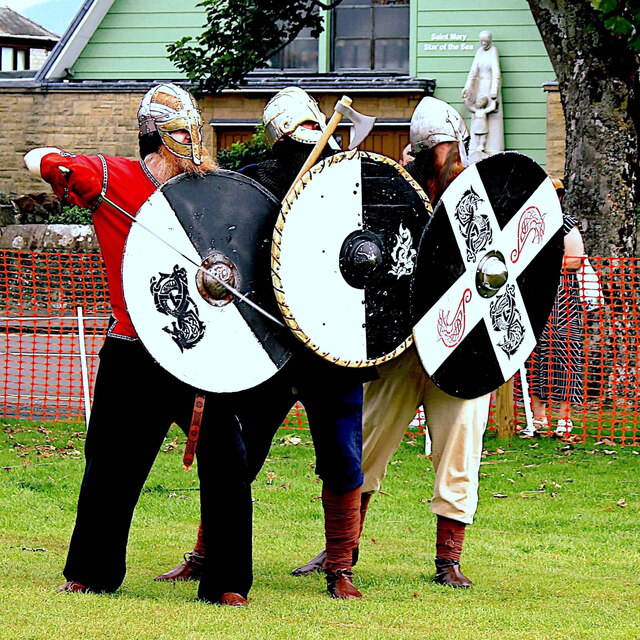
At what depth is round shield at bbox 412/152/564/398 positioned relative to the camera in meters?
4.68

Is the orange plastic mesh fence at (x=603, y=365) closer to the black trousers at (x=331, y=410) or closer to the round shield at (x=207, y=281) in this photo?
the black trousers at (x=331, y=410)

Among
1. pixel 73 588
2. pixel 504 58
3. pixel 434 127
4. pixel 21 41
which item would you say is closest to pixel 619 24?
pixel 434 127

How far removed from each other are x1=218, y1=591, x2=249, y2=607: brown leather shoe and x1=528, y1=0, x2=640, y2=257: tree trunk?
682 centimetres

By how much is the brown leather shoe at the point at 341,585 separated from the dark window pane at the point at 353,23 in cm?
1614

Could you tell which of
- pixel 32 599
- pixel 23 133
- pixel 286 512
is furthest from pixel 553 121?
pixel 32 599

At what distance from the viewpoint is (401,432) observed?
16.4 ft

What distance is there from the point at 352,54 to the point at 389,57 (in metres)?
0.61

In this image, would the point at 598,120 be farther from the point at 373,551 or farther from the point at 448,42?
the point at 448,42

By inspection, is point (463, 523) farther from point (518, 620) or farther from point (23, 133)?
point (23, 133)

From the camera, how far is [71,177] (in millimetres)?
4090

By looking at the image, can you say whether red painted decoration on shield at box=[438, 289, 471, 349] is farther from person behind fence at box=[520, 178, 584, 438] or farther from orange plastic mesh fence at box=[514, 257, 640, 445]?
orange plastic mesh fence at box=[514, 257, 640, 445]

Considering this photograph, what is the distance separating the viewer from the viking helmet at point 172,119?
4.26 m

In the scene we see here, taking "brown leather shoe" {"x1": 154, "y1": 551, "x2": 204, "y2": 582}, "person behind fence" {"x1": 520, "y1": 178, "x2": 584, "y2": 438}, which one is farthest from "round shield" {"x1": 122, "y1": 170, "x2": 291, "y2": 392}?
"person behind fence" {"x1": 520, "y1": 178, "x2": 584, "y2": 438}

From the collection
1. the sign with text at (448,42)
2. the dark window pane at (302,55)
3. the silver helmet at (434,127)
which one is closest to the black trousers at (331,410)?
the silver helmet at (434,127)
